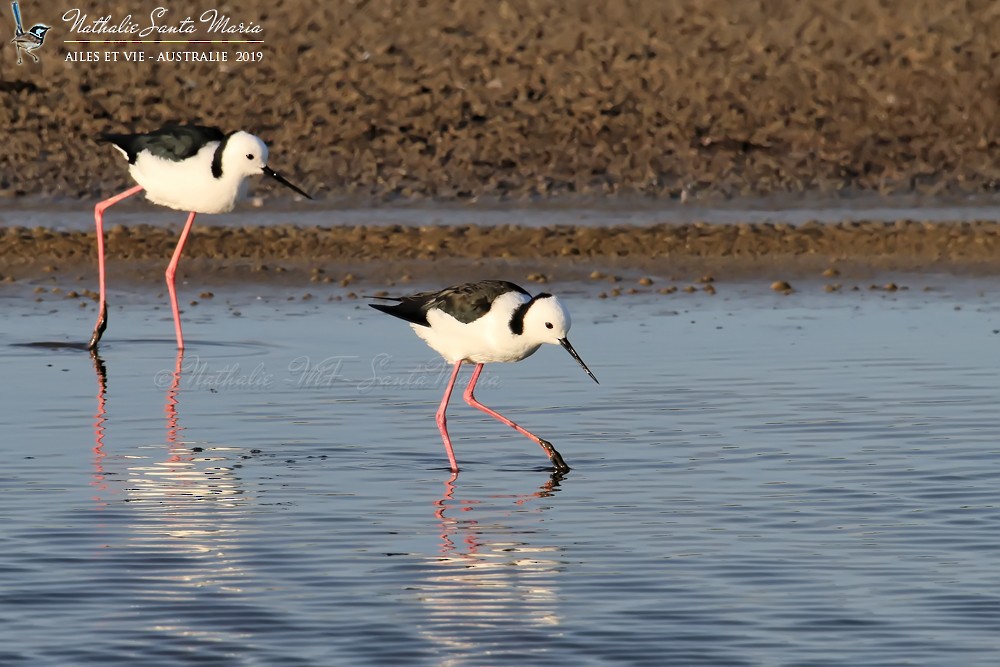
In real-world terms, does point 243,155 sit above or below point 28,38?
below

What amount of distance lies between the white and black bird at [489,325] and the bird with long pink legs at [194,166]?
178 inches

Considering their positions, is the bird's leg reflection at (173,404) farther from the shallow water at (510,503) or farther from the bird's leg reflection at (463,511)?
the bird's leg reflection at (463,511)

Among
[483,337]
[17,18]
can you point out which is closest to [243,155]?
[483,337]

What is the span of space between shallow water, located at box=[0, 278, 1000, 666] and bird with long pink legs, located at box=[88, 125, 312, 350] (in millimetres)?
1233

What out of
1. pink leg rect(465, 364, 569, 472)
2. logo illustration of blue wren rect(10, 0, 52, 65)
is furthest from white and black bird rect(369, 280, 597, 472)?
logo illustration of blue wren rect(10, 0, 52, 65)

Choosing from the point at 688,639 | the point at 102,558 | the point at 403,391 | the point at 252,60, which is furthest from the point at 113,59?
the point at 688,639

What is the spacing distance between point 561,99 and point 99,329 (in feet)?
34.0

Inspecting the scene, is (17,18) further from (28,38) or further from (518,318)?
(518,318)

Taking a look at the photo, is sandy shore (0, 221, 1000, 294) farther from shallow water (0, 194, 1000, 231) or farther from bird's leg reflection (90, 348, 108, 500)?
bird's leg reflection (90, 348, 108, 500)

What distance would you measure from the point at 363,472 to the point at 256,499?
0.79m

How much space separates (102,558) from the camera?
8305mm

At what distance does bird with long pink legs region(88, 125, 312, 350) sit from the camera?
1564 cm

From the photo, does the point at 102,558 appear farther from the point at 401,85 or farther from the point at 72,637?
the point at 401,85

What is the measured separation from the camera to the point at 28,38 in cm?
2655
